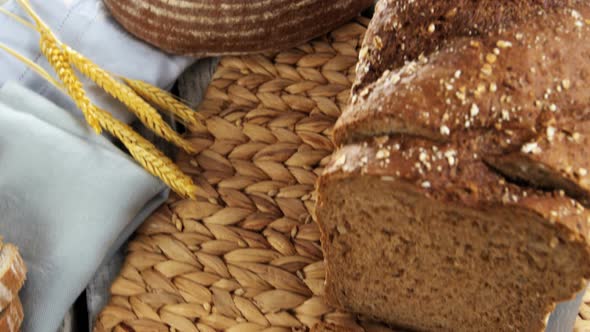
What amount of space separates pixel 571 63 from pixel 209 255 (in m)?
1.02

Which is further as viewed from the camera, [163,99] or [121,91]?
[163,99]

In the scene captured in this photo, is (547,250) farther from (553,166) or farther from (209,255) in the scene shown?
(209,255)

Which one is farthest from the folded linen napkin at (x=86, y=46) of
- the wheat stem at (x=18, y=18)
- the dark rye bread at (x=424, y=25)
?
the dark rye bread at (x=424, y=25)

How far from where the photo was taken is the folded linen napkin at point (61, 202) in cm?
183

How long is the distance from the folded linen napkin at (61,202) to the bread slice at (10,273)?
11 cm

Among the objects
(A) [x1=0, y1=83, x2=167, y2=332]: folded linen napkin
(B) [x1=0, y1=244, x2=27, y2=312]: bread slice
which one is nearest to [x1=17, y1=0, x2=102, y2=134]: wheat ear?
(A) [x1=0, y1=83, x2=167, y2=332]: folded linen napkin

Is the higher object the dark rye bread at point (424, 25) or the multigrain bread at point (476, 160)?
the dark rye bread at point (424, 25)

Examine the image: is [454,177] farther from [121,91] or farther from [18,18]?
[18,18]

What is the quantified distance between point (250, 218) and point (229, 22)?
0.60 m

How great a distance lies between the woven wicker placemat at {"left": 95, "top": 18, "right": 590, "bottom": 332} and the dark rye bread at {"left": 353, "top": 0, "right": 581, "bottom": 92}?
51cm

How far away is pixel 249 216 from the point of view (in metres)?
1.96

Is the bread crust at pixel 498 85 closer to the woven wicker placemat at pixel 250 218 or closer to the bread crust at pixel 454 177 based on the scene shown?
the bread crust at pixel 454 177

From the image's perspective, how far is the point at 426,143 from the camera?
1389mm

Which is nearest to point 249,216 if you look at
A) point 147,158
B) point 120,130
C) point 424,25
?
point 147,158
